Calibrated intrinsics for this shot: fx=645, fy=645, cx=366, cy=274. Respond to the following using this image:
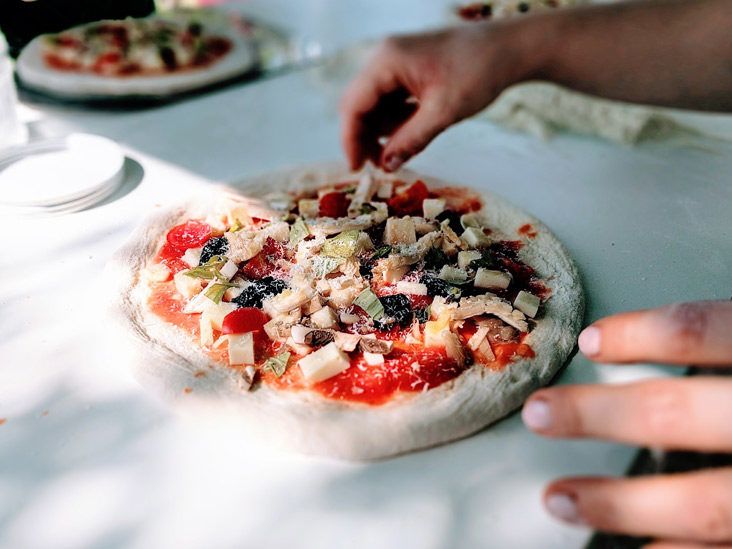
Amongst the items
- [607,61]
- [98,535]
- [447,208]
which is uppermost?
[607,61]

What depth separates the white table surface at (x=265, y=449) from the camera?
118 centimetres

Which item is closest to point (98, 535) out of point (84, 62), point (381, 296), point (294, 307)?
point (294, 307)

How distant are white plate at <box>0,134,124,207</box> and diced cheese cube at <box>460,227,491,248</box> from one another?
1.20 meters

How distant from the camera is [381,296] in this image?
1.60m

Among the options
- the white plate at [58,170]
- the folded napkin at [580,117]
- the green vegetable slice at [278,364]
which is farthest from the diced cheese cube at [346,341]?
the folded napkin at [580,117]

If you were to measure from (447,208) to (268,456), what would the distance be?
977 millimetres

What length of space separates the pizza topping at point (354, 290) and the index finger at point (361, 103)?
0.15m

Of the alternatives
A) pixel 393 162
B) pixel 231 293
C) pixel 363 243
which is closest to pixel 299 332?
pixel 231 293

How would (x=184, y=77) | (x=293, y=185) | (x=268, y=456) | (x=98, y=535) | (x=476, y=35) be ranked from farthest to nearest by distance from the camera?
(x=184, y=77)
(x=293, y=185)
(x=476, y=35)
(x=268, y=456)
(x=98, y=535)

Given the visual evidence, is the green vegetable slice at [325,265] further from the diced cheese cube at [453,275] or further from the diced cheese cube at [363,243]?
the diced cheese cube at [453,275]

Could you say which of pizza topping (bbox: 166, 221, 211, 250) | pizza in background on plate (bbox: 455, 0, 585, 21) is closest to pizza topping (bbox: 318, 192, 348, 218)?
pizza topping (bbox: 166, 221, 211, 250)

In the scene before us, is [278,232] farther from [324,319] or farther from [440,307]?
[440,307]

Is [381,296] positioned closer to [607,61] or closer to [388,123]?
[388,123]

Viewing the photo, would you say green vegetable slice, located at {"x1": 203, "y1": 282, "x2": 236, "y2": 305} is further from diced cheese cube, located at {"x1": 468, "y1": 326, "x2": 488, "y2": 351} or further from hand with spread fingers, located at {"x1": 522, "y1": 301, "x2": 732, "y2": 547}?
hand with spread fingers, located at {"x1": 522, "y1": 301, "x2": 732, "y2": 547}
